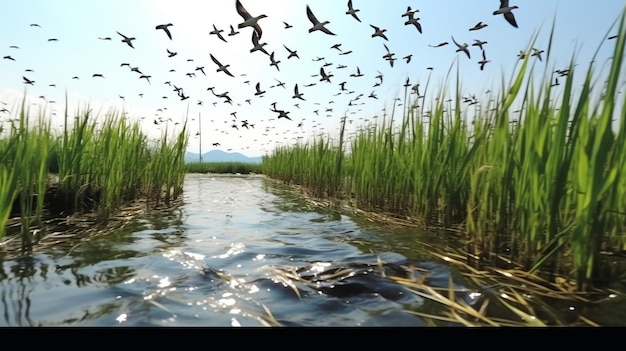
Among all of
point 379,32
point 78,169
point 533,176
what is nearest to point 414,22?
point 379,32

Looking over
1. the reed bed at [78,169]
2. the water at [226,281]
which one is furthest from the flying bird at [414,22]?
the reed bed at [78,169]

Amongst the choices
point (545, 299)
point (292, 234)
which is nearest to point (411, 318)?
point (545, 299)

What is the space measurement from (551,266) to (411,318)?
0.99 metres

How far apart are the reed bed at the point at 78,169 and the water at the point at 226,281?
418 millimetres

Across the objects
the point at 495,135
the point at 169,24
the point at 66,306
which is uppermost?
the point at 169,24

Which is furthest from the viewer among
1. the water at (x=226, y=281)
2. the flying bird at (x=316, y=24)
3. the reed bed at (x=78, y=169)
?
the flying bird at (x=316, y=24)

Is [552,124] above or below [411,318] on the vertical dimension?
above

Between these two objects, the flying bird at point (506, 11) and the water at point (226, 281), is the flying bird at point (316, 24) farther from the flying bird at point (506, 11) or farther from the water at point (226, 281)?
the water at point (226, 281)

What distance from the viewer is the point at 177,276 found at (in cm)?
221

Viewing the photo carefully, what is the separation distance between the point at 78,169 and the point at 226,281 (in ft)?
8.53

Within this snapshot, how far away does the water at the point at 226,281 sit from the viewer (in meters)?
1.64

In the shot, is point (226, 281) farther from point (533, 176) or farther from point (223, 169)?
point (223, 169)

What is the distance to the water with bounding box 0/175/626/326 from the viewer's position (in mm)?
1639
